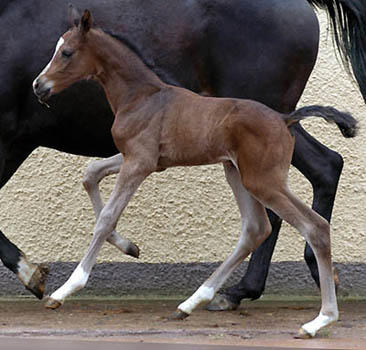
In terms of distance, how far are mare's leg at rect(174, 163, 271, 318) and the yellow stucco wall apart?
1.59 m

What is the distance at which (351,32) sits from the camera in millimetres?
6234

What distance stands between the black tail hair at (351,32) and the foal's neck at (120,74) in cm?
155

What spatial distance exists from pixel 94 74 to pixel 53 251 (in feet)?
6.88

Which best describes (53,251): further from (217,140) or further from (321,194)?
(217,140)

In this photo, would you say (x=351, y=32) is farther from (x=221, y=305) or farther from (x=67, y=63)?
(x=67, y=63)

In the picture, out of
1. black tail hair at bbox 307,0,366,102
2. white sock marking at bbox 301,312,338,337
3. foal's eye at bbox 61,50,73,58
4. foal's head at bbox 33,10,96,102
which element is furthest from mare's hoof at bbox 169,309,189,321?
black tail hair at bbox 307,0,366,102

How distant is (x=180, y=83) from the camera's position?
5973 mm

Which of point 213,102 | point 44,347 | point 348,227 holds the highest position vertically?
point 213,102

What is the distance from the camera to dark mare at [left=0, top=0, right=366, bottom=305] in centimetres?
592

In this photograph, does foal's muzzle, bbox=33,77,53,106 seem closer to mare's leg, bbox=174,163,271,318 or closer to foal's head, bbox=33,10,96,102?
foal's head, bbox=33,10,96,102

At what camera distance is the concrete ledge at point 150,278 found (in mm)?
6855

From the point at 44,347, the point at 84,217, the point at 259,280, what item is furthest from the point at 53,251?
the point at 44,347

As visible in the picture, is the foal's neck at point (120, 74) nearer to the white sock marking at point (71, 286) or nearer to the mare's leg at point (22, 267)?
the white sock marking at point (71, 286)

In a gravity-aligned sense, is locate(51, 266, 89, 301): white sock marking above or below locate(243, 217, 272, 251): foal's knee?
above
